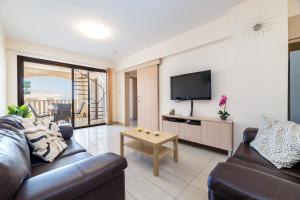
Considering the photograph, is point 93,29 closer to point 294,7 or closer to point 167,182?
point 167,182

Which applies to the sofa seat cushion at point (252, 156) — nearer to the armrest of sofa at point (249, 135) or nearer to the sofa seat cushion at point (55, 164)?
the armrest of sofa at point (249, 135)

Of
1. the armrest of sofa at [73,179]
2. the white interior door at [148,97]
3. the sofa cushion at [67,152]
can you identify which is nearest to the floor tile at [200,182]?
the armrest of sofa at [73,179]

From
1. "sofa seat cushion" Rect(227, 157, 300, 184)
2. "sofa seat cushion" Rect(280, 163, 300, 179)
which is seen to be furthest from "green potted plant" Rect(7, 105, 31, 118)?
"sofa seat cushion" Rect(280, 163, 300, 179)

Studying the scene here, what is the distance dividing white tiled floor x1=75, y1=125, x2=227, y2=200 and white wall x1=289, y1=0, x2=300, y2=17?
2.36 meters

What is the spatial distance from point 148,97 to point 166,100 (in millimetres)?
657

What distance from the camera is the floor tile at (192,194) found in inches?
54.2

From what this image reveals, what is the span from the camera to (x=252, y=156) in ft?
4.52

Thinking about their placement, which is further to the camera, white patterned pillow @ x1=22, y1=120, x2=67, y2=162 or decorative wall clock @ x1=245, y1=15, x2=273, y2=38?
decorative wall clock @ x1=245, y1=15, x2=273, y2=38

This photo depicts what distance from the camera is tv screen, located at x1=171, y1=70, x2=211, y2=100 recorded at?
2752 mm

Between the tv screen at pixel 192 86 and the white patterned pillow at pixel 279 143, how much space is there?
133cm

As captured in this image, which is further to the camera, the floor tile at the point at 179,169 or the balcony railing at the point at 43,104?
the balcony railing at the point at 43,104

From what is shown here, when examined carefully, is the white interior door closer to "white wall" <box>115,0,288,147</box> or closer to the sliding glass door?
"white wall" <box>115,0,288,147</box>

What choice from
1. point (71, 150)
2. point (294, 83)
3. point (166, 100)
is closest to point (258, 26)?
point (294, 83)

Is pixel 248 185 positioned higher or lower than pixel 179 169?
higher
